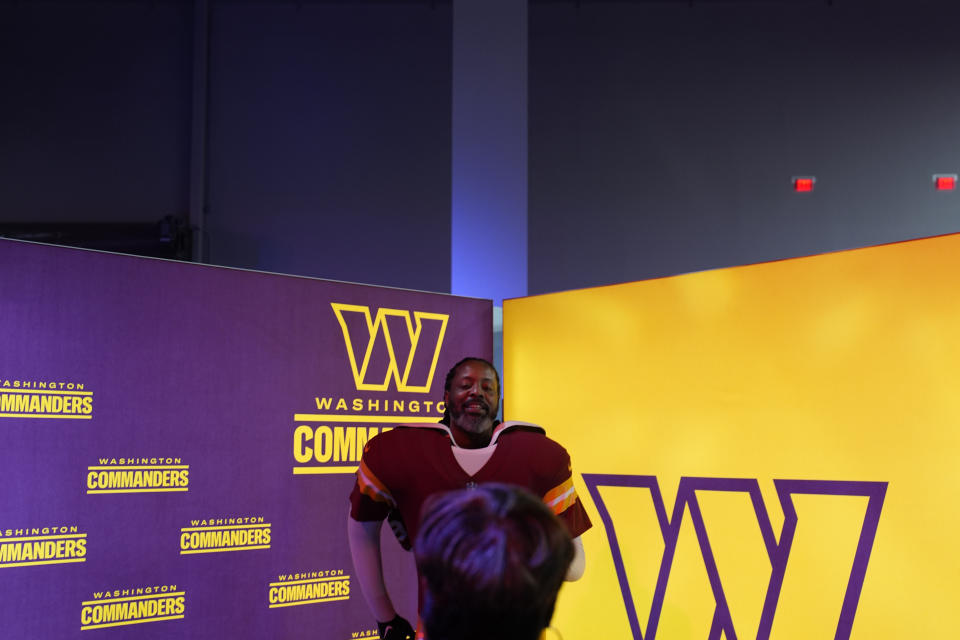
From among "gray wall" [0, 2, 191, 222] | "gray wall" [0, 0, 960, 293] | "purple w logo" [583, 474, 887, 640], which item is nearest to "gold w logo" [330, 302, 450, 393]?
A: "purple w logo" [583, 474, 887, 640]

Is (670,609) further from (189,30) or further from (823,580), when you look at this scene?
(189,30)

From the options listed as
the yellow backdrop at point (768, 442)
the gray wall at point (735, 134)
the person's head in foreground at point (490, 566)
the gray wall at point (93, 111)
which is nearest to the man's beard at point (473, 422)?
the yellow backdrop at point (768, 442)

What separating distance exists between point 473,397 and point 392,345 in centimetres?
124

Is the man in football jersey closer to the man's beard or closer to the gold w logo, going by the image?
the man's beard

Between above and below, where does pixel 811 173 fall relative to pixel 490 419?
above

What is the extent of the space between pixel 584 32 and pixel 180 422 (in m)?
4.87

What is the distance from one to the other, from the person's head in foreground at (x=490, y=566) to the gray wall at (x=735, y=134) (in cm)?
577

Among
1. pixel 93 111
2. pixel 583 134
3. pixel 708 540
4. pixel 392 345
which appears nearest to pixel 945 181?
pixel 583 134

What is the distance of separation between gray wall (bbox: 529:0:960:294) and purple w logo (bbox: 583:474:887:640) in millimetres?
3200

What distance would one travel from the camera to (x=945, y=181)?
6664 millimetres

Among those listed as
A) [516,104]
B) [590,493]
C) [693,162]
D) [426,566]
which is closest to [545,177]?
[693,162]

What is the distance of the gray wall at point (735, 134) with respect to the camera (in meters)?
Answer: 6.66

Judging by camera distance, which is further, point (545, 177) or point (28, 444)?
point (545, 177)

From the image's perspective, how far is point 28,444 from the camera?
2.93m
